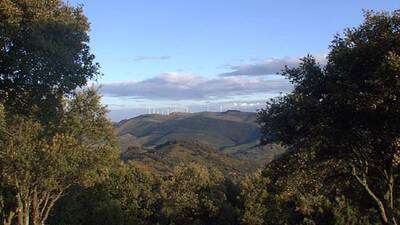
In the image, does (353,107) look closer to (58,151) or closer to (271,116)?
(271,116)

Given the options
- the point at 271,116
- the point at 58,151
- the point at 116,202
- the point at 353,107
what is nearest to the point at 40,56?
the point at 58,151

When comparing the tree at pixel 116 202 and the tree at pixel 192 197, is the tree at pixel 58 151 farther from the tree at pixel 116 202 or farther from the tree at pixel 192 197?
the tree at pixel 192 197

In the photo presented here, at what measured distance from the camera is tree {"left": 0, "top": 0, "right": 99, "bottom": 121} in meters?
21.0

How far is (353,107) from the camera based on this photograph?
1780cm

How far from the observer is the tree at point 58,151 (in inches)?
928

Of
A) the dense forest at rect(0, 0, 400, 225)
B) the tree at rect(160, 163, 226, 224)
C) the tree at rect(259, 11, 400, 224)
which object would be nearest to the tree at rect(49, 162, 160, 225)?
the tree at rect(160, 163, 226, 224)

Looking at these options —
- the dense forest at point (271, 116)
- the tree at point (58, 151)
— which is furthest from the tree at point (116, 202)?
the dense forest at point (271, 116)

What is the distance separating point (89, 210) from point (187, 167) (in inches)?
1015

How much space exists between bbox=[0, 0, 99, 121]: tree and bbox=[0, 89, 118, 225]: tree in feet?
3.78

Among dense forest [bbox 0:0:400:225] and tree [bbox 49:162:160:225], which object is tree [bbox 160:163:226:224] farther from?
dense forest [bbox 0:0:400:225]

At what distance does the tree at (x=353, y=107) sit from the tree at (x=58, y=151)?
9794 millimetres

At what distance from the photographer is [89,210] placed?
6012 centimetres

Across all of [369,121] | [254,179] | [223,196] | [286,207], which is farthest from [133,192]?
[369,121]

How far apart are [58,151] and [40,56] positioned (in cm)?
535
